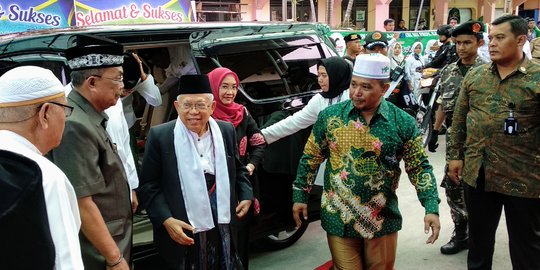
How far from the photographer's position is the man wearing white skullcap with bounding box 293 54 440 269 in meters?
2.53

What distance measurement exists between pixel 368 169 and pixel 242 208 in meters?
0.76

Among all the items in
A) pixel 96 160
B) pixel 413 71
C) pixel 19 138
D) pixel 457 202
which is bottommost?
pixel 457 202

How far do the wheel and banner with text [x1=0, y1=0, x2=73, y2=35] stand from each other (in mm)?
3374

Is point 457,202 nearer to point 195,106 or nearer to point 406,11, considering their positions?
point 195,106

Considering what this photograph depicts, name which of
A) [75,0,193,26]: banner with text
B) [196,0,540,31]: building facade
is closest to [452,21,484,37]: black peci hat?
[75,0,193,26]: banner with text

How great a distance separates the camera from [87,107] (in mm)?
2168

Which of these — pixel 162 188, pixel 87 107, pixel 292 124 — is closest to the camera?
pixel 87 107

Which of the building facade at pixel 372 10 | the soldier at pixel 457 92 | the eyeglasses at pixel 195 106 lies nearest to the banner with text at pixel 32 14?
the eyeglasses at pixel 195 106

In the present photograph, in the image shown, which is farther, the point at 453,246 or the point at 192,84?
the point at 453,246

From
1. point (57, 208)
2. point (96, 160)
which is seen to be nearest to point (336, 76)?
point (96, 160)

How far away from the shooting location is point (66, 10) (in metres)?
5.47

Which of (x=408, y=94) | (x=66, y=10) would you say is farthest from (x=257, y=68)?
(x=408, y=94)

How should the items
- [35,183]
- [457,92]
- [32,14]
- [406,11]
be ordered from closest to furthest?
[35,183], [457,92], [32,14], [406,11]

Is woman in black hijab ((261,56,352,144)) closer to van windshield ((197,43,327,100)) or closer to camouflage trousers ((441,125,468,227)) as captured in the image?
van windshield ((197,43,327,100))
